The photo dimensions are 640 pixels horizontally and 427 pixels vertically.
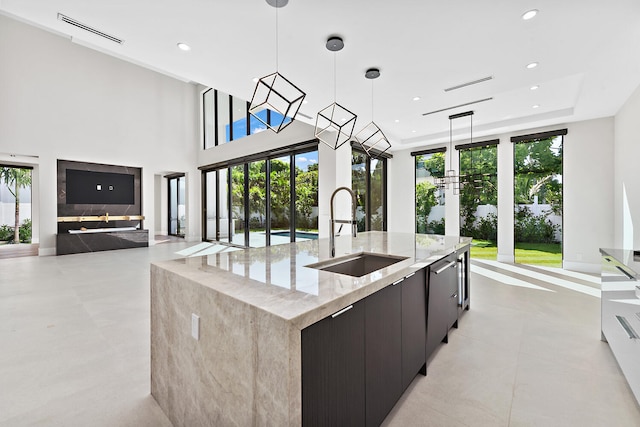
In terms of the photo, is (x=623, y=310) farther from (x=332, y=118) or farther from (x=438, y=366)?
(x=332, y=118)

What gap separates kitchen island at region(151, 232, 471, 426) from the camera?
36.9 inches

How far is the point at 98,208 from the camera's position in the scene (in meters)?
8.11

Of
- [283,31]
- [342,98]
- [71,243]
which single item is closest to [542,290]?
[342,98]

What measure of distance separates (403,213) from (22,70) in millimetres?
10095

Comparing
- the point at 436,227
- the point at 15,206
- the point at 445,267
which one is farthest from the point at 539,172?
the point at 15,206

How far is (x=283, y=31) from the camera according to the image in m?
2.61

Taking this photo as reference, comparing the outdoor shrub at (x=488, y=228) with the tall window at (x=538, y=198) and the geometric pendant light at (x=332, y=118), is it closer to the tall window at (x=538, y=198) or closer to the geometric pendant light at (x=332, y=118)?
the tall window at (x=538, y=198)

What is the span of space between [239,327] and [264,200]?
6655 mm

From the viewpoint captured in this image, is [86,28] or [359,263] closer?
[359,263]

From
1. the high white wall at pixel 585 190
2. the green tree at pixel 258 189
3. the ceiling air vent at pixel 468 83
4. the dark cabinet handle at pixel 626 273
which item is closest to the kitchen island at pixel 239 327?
the dark cabinet handle at pixel 626 273

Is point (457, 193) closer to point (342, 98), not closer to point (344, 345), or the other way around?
point (342, 98)

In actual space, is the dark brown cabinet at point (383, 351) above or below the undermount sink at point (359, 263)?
below

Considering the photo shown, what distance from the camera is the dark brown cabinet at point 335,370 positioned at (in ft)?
3.26

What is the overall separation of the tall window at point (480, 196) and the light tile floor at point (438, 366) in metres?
2.52
